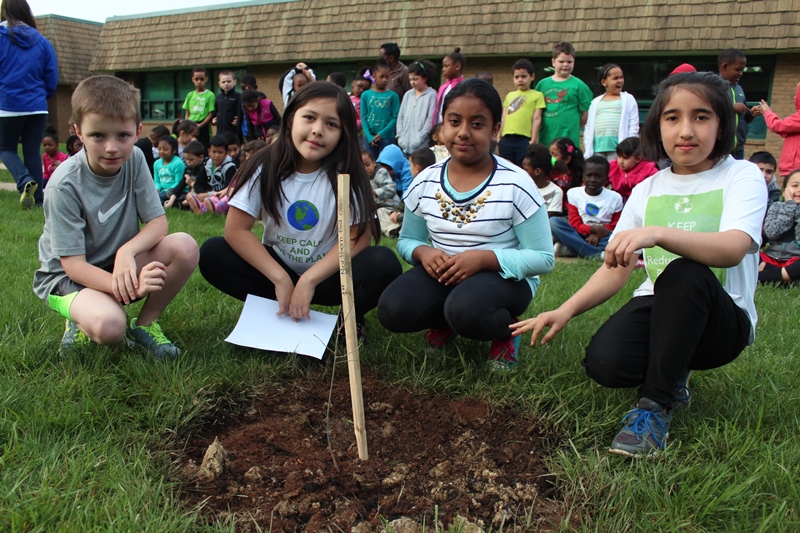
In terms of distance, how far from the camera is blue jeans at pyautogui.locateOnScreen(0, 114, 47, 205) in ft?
22.4

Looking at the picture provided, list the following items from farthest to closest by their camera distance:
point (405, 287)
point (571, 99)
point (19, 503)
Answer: point (571, 99) → point (405, 287) → point (19, 503)

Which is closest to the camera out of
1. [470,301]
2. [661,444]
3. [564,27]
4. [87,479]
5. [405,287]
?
[87,479]

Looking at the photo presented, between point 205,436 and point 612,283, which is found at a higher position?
point 612,283

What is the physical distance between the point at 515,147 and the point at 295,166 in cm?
521

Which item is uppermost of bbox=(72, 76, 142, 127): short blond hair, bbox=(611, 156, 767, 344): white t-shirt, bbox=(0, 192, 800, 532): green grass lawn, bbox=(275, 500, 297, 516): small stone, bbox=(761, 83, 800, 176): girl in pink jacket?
bbox=(761, 83, 800, 176): girl in pink jacket

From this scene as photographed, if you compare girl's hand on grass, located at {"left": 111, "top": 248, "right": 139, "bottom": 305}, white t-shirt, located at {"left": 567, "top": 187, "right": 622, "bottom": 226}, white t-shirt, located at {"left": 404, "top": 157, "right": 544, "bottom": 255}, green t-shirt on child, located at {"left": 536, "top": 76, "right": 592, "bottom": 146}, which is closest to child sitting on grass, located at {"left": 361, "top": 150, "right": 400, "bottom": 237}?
white t-shirt, located at {"left": 567, "top": 187, "right": 622, "bottom": 226}

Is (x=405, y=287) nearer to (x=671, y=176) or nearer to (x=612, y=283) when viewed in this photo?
(x=612, y=283)

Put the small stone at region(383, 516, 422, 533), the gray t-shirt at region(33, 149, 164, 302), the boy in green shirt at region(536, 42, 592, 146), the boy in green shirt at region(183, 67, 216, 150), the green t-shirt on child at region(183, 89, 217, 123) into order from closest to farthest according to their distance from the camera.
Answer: the small stone at region(383, 516, 422, 533)
the gray t-shirt at region(33, 149, 164, 302)
the boy in green shirt at region(536, 42, 592, 146)
the boy in green shirt at region(183, 67, 216, 150)
the green t-shirt on child at region(183, 89, 217, 123)

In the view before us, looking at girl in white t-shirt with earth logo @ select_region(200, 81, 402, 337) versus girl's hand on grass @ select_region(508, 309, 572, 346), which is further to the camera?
girl in white t-shirt with earth logo @ select_region(200, 81, 402, 337)

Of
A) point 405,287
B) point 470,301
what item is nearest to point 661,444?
point 470,301

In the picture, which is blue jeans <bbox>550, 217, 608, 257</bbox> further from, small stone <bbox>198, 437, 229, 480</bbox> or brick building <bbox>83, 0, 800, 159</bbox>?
brick building <bbox>83, 0, 800, 159</bbox>

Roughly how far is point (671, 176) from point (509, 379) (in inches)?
39.1

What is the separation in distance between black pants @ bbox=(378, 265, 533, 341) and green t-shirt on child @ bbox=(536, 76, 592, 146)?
5365 millimetres

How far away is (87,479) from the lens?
6.34 ft
